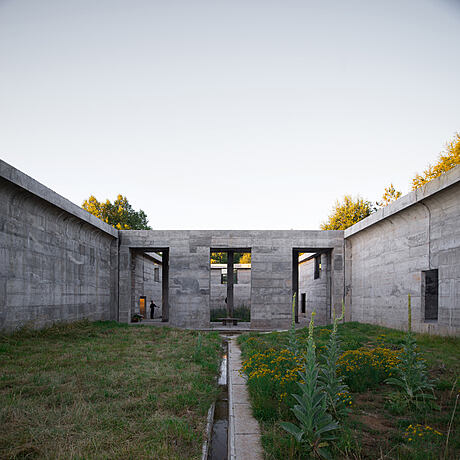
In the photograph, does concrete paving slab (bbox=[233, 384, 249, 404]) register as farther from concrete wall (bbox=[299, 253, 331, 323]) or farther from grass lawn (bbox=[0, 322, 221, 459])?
concrete wall (bbox=[299, 253, 331, 323])

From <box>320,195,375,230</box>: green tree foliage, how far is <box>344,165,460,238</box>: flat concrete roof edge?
19885 mm

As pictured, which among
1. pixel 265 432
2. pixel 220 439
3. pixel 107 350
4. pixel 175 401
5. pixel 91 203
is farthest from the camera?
pixel 91 203

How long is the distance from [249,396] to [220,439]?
1.31 m

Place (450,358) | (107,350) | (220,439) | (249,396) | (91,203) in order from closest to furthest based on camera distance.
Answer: (220,439), (249,396), (450,358), (107,350), (91,203)

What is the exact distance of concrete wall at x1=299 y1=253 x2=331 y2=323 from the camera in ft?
68.6

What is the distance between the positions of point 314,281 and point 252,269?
8355 mm

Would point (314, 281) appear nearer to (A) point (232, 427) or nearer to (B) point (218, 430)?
(B) point (218, 430)

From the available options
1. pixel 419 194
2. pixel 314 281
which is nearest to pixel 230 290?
pixel 314 281

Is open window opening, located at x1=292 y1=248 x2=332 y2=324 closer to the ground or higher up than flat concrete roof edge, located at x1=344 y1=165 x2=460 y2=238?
closer to the ground

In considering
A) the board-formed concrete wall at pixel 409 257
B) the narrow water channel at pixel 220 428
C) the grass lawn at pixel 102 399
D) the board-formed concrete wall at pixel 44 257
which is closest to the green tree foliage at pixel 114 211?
the board-formed concrete wall at pixel 44 257

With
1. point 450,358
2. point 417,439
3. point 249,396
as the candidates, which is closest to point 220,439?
point 249,396

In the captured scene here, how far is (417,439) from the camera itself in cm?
382

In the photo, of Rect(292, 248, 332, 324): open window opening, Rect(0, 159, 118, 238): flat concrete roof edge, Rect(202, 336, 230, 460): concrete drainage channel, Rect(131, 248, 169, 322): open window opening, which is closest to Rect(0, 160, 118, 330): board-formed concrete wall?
Rect(0, 159, 118, 238): flat concrete roof edge

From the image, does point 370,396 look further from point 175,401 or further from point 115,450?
point 115,450
